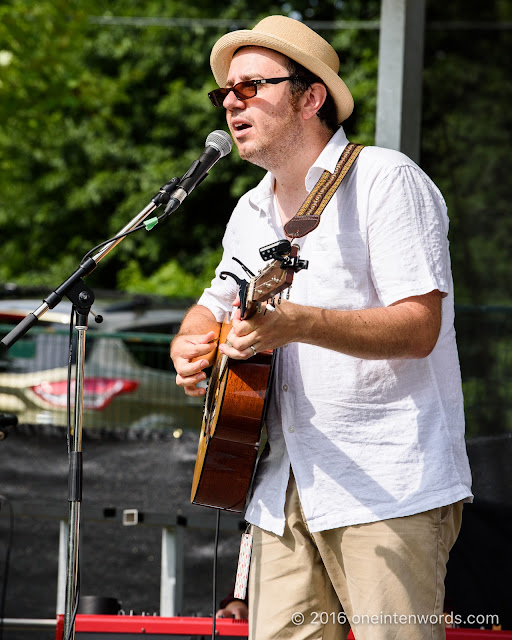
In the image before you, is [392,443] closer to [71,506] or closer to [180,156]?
[71,506]

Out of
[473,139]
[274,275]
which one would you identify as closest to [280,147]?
[274,275]

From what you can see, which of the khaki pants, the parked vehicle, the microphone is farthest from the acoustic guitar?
the parked vehicle

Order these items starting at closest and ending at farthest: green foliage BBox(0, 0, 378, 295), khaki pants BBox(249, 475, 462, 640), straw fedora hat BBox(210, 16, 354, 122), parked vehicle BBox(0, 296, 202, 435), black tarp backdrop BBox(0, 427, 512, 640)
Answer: khaki pants BBox(249, 475, 462, 640)
straw fedora hat BBox(210, 16, 354, 122)
black tarp backdrop BBox(0, 427, 512, 640)
parked vehicle BBox(0, 296, 202, 435)
green foliage BBox(0, 0, 378, 295)

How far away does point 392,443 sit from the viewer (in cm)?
222

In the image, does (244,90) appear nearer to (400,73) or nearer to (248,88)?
(248,88)

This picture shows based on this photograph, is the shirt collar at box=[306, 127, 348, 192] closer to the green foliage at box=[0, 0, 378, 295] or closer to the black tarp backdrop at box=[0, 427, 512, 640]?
the black tarp backdrop at box=[0, 427, 512, 640]

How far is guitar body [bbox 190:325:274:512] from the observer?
7.58 feet

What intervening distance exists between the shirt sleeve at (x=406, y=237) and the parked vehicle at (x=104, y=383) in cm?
360

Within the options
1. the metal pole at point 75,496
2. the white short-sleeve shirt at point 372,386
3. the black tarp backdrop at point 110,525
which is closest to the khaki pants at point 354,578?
the white short-sleeve shirt at point 372,386

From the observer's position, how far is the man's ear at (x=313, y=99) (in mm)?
2535

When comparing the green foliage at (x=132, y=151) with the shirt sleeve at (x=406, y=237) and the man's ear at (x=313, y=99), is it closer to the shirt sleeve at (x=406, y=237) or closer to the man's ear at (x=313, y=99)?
the man's ear at (x=313, y=99)

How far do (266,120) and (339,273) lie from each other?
0.51 metres

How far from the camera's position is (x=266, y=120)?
8.14ft

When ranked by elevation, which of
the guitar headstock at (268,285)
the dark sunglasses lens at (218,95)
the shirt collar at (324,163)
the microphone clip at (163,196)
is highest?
the dark sunglasses lens at (218,95)
